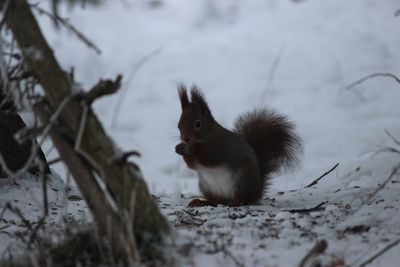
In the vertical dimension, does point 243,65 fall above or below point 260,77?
above

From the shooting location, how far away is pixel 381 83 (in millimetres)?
6125

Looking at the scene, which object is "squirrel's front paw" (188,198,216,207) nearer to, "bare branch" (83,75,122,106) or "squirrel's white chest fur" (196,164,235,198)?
"squirrel's white chest fur" (196,164,235,198)

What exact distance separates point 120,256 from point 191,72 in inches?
188

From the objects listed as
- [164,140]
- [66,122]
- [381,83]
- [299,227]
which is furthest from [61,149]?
[381,83]

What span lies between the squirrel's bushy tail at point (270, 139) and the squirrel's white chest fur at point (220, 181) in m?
0.31

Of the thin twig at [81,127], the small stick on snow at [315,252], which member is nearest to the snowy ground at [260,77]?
the small stick on snow at [315,252]

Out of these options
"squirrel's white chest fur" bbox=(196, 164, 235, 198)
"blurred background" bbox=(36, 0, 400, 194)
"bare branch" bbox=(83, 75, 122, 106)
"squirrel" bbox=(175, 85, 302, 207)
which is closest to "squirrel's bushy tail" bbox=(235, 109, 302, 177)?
"squirrel" bbox=(175, 85, 302, 207)

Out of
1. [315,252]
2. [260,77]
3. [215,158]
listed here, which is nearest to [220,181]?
[215,158]

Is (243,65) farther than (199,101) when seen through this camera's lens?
Yes

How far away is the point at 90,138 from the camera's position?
2.11m

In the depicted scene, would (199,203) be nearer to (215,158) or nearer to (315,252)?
(215,158)

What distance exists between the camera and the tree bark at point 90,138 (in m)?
2.10

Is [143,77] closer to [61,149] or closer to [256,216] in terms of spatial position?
[256,216]

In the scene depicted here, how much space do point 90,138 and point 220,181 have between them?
5.17ft
